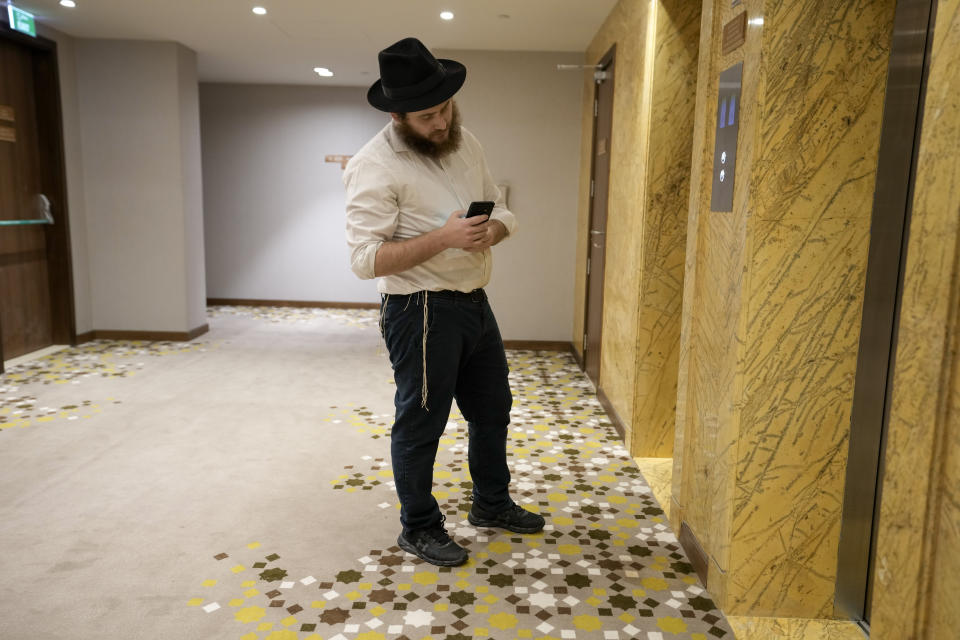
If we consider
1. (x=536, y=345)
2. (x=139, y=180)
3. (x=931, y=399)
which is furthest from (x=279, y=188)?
(x=931, y=399)

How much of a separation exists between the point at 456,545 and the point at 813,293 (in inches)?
57.5

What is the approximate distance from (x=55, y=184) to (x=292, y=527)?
15.3 ft

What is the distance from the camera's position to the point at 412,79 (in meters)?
2.15

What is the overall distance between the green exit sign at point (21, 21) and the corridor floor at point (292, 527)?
265cm

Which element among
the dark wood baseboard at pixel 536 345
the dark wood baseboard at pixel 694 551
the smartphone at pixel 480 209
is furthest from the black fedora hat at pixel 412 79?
the dark wood baseboard at pixel 536 345

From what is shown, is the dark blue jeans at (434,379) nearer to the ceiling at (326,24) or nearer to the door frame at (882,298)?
the door frame at (882,298)

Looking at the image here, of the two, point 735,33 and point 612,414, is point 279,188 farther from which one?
point 735,33

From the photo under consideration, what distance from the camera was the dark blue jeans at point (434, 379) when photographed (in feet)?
7.57

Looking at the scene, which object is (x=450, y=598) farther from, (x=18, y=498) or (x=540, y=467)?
(x=18, y=498)

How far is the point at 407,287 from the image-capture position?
2.30 metres

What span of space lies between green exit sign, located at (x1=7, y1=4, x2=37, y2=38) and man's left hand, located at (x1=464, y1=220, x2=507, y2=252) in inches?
188

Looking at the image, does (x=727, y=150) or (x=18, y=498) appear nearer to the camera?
(x=727, y=150)

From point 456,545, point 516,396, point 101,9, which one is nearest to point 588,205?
point 516,396

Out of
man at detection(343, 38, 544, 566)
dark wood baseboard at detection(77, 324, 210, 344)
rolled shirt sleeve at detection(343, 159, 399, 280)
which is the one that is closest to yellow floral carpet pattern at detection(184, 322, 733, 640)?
man at detection(343, 38, 544, 566)
